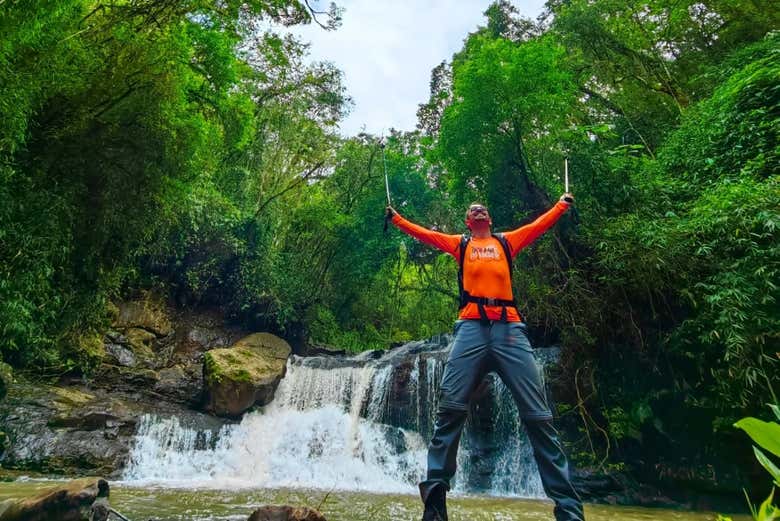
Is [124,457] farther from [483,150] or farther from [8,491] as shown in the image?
[483,150]

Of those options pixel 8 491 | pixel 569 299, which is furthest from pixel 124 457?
pixel 569 299

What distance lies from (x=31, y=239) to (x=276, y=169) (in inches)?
405

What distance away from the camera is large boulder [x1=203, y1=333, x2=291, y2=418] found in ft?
29.5

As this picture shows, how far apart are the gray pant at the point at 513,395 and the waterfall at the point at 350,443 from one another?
4.46 metres

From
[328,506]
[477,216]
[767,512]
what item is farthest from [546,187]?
[767,512]

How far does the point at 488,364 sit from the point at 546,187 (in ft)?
22.5

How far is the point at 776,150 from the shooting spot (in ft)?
18.5

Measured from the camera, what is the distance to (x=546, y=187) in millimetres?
8867

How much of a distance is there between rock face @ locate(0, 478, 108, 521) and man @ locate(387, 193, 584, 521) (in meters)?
2.19

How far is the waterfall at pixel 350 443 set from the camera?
23.4 ft

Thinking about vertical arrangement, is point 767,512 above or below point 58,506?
above

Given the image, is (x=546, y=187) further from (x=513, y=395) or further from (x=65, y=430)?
(x=65, y=430)

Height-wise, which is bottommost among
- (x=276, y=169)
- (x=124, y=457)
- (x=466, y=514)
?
(x=124, y=457)

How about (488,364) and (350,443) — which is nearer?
(488,364)
